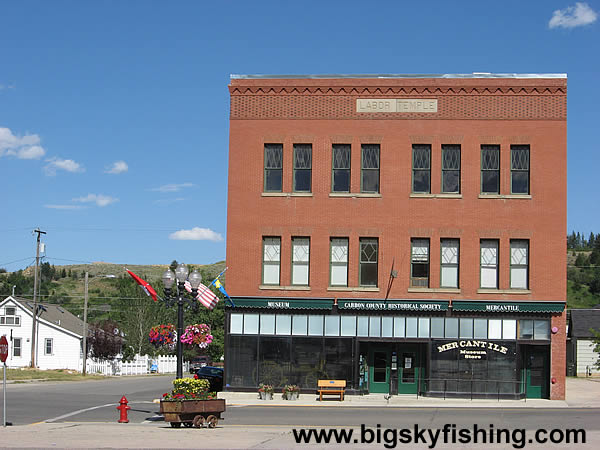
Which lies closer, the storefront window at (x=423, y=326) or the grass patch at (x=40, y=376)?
the storefront window at (x=423, y=326)

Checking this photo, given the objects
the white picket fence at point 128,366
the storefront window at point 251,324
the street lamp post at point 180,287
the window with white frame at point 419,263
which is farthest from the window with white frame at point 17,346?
the street lamp post at point 180,287

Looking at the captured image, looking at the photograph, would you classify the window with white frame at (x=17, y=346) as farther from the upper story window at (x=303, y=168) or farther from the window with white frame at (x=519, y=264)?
the window with white frame at (x=519, y=264)

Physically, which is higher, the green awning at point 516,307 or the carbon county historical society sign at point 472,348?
the green awning at point 516,307

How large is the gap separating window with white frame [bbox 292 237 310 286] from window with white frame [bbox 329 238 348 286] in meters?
1.20

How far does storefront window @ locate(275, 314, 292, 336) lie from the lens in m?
37.6

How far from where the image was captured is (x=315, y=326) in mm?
37531

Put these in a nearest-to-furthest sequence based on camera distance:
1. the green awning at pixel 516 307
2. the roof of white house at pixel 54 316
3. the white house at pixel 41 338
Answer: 1. the green awning at pixel 516 307
2. the white house at pixel 41 338
3. the roof of white house at pixel 54 316

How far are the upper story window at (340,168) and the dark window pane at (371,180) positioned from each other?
0.82 metres

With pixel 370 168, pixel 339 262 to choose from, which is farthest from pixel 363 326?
pixel 370 168

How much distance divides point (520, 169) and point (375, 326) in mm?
10102

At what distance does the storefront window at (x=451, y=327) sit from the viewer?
37.0 m

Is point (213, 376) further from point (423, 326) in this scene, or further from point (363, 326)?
point (423, 326)

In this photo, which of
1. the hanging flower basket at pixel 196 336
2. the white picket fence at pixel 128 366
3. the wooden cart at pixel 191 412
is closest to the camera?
the wooden cart at pixel 191 412

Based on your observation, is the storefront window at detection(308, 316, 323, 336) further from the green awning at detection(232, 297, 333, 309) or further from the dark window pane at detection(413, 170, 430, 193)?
the dark window pane at detection(413, 170, 430, 193)
